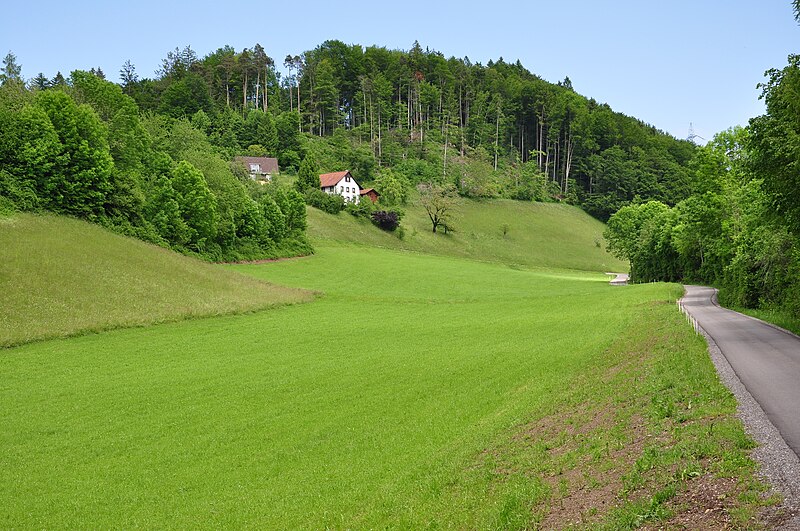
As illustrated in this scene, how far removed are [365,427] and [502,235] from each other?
109 meters

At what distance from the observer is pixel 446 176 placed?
148750 mm

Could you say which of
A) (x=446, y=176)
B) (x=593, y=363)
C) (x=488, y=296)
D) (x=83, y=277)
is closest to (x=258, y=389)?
(x=593, y=363)

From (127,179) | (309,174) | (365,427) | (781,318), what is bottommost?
(365,427)

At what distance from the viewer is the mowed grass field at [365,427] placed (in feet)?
37.6

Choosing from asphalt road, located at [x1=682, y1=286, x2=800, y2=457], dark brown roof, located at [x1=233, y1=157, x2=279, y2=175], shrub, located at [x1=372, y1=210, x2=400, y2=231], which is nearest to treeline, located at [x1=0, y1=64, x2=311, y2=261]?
shrub, located at [x1=372, y1=210, x2=400, y2=231]

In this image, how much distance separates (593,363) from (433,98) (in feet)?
579

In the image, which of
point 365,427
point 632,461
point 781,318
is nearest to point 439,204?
point 781,318

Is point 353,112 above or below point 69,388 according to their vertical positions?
above

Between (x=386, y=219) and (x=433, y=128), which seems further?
(x=433, y=128)

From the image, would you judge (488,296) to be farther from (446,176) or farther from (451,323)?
(446,176)

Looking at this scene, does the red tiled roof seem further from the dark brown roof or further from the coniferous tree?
the dark brown roof

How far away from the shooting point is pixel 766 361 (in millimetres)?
19984

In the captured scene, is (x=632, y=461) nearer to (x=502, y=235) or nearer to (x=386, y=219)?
(x=386, y=219)

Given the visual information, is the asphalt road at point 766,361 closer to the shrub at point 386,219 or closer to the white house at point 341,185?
the shrub at point 386,219
